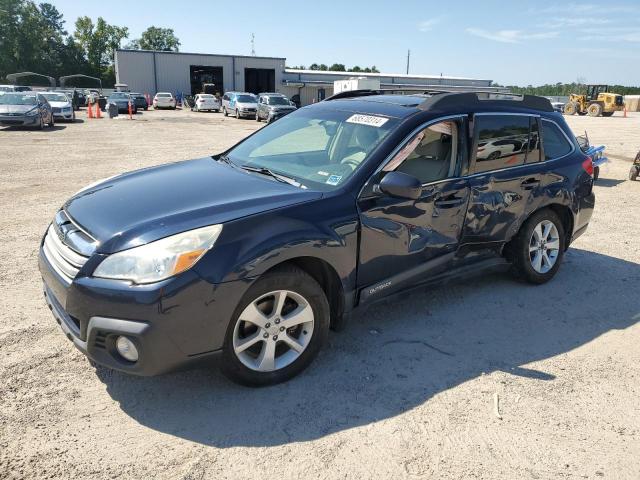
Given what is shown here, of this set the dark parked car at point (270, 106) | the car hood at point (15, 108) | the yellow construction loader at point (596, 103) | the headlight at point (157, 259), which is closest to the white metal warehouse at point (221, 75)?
the yellow construction loader at point (596, 103)

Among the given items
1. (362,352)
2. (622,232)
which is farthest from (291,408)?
(622,232)

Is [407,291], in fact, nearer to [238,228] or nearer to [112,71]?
[238,228]

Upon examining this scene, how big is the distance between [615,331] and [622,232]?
3406 mm

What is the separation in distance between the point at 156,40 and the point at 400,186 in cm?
13218

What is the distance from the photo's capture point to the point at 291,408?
2955mm

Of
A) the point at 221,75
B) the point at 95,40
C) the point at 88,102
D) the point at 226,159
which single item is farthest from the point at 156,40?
the point at 226,159

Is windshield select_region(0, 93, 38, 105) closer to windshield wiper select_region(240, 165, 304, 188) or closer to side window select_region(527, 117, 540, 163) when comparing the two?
windshield wiper select_region(240, 165, 304, 188)

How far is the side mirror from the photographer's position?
3.32m

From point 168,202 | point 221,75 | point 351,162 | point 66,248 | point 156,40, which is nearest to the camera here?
point 66,248

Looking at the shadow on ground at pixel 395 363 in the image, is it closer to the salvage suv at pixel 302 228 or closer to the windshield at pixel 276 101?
the salvage suv at pixel 302 228

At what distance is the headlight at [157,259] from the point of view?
2643 millimetres

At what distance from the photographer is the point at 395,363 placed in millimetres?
3480

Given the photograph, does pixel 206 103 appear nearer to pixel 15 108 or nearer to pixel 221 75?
pixel 221 75

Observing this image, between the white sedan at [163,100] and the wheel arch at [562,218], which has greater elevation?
the white sedan at [163,100]
